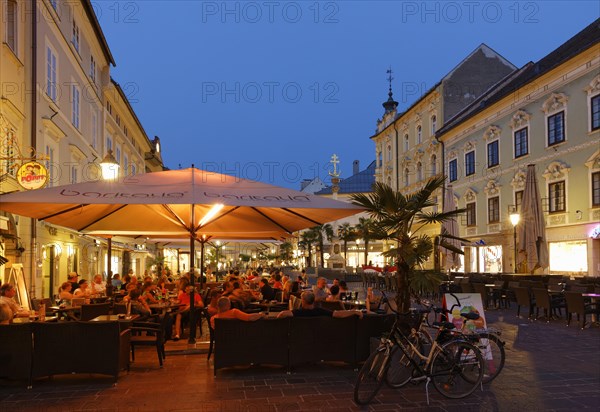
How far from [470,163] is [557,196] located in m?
11.0

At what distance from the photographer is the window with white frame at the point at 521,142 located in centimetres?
3159

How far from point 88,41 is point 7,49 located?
12.1 metres

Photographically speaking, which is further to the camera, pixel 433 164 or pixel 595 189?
pixel 433 164

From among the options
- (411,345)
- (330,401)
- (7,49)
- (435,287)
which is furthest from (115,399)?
(7,49)

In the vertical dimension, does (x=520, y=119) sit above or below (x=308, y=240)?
above

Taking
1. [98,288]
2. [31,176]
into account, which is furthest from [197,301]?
[98,288]

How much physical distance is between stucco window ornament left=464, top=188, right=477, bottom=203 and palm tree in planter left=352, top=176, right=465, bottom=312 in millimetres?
30787

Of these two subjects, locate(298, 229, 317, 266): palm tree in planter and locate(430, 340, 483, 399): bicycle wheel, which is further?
locate(298, 229, 317, 266): palm tree in planter

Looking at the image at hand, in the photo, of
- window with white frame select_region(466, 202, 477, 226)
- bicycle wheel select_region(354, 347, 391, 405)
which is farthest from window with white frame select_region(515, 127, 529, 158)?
bicycle wheel select_region(354, 347, 391, 405)

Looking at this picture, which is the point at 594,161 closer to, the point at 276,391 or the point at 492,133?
the point at 492,133

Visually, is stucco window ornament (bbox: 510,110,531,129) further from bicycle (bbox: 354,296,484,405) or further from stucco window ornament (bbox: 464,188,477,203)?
bicycle (bbox: 354,296,484,405)

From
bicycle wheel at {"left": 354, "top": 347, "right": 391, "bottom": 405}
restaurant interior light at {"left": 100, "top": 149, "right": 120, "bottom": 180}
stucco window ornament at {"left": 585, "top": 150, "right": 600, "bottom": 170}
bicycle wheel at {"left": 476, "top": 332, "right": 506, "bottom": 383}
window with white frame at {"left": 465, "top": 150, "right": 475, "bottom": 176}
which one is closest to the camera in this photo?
bicycle wheel at {"left": 354, "top": 347, "right": 391, "bottom": 405}

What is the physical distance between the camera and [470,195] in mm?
38875

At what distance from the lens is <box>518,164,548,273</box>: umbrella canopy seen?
1934 centimetres
